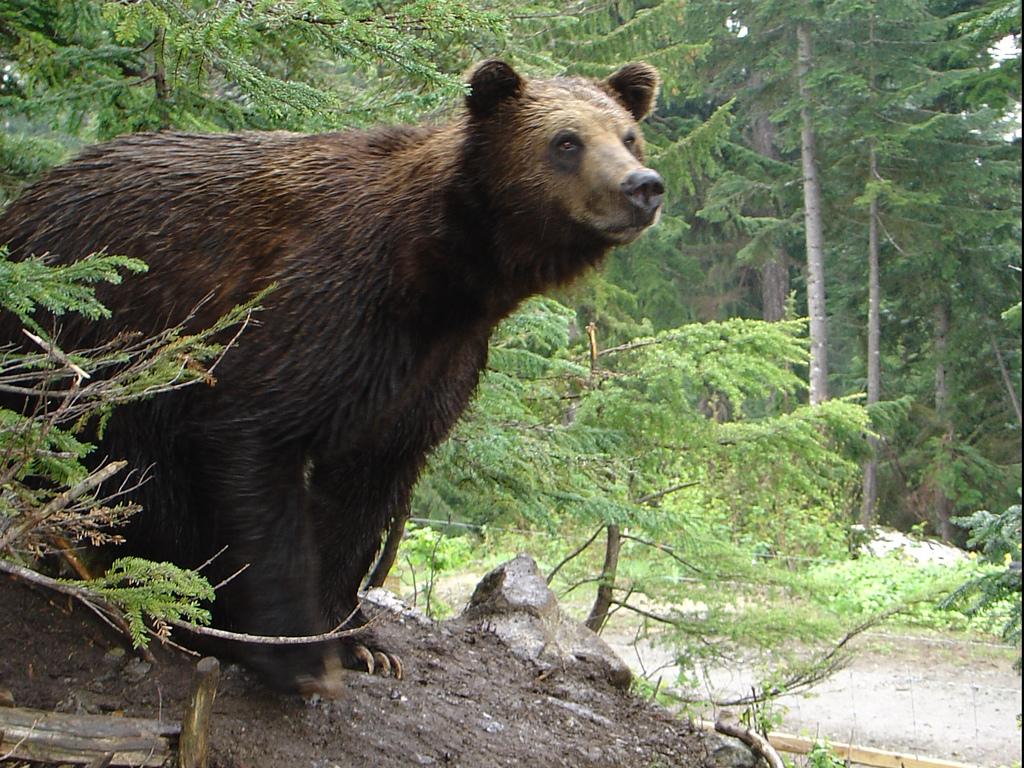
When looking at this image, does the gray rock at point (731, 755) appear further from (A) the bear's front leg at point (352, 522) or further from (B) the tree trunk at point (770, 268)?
(B) the tree trunk at point (770, 268)

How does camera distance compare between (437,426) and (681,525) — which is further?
(681,525)

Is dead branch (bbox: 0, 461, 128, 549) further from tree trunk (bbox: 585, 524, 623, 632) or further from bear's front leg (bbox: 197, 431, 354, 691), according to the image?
tree trunk (bbox: 585, 524, 623, 632)

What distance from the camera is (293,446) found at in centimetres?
387

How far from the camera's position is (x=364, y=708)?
4211 mm

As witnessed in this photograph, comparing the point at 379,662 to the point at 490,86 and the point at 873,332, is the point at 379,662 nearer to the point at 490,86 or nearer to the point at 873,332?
Result: the point at 490,86

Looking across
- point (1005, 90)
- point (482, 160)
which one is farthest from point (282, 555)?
point (1005, 90)

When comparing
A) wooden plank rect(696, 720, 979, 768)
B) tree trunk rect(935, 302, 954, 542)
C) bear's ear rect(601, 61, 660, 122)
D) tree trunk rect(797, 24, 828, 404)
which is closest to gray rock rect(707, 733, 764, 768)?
wooden plank rect(696, 720, 979, 768)

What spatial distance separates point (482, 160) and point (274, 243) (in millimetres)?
857

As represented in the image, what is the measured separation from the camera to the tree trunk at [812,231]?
1880cm

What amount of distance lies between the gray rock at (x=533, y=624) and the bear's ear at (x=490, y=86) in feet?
8.44

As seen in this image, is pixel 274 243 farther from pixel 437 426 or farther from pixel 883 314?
pixel 883 314

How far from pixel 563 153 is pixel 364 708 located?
2.28m

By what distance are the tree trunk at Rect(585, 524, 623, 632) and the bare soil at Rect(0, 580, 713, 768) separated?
5.87 ft

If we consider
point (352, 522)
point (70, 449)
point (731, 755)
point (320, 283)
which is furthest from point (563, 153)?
point (731, 755)
